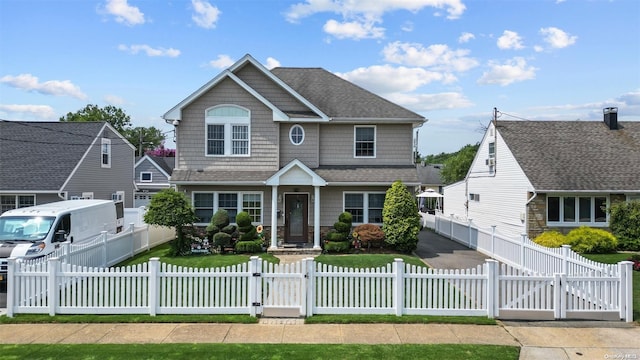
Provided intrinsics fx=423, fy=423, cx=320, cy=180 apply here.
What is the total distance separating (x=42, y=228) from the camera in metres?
12.8

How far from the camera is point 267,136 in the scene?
60.6 feet

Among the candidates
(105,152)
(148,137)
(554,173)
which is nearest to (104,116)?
(148,137)

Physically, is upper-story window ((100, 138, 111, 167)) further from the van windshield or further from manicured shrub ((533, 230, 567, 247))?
manicured shrub ((533, 230, 567, 247))

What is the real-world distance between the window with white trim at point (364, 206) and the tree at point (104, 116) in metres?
53.3

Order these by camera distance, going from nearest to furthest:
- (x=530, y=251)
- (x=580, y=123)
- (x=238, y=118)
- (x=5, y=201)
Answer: (x=530, y=251)
(x=238, y=118)
(x=5, y=201)
(x=580, y=123)

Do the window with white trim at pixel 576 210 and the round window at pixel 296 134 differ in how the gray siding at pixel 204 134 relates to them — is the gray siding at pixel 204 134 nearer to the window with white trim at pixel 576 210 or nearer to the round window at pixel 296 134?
the round window at pixel 296 134

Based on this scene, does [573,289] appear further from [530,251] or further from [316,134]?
[316,134]

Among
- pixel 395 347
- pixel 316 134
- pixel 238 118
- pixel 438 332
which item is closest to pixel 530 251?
pixel 438 332

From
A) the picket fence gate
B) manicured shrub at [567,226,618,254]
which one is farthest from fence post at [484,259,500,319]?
manicured shrub at [567,226,618,254]

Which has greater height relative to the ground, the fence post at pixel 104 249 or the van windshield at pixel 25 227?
the van windshield at pixel 25 227

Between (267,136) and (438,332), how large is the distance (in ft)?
40.3

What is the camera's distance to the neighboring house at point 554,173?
65.3 ft

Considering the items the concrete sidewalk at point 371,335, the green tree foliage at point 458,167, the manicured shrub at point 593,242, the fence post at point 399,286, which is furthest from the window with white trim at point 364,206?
the green tree foliage at point 458,167

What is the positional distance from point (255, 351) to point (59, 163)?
69.7ft
